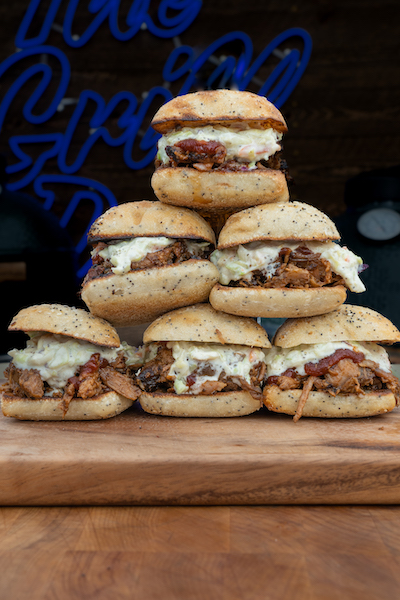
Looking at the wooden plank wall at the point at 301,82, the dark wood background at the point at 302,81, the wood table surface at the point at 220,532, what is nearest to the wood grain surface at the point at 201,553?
the wood table surface at the point at 220,532

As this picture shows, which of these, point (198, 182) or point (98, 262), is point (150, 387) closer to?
point (98, 262)

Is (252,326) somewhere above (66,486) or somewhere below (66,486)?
above

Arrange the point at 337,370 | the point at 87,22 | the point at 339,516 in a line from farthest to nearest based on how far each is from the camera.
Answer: the point at 87,22, the point at 337,370, the point at 339,516

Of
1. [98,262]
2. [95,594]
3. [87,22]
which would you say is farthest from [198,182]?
[87,22]

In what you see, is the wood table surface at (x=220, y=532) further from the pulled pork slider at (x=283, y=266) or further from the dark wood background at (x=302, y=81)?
the dark wood background at (x=302, y=81)

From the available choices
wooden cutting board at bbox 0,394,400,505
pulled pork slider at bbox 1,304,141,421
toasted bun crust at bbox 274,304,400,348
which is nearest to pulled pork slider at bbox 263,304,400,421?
toasted bun crust at bbox 274,304,400,348

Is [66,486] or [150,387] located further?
[150,387]

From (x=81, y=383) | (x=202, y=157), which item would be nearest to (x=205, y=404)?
(x=81, y=383)
